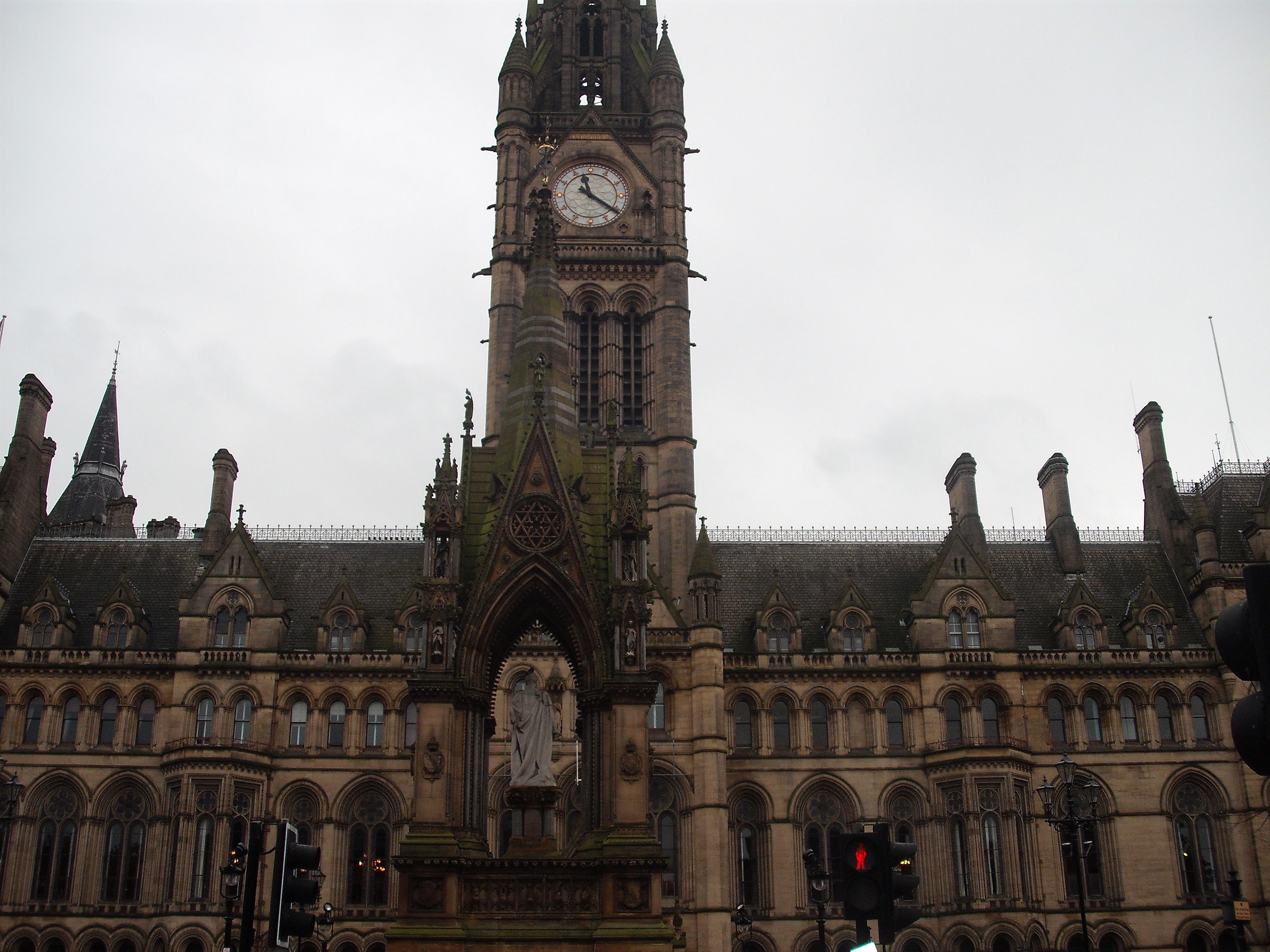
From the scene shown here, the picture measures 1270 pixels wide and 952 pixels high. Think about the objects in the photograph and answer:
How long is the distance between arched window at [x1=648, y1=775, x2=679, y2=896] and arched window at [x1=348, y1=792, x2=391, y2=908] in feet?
31.2

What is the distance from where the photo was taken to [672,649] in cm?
4538

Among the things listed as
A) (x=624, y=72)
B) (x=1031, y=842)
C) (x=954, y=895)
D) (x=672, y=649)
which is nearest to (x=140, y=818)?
(x=672, y=649)

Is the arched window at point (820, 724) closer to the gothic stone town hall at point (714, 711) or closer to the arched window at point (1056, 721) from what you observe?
the gothic stone town hall at point (714, 711)

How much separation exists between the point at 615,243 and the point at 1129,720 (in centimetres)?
2893

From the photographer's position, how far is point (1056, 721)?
4738 cm

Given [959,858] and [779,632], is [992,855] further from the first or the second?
[779,632]

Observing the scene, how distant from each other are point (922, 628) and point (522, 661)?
15081 millimetres

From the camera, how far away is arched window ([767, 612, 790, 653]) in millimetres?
48531

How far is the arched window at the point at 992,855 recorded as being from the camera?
43562 millimetres

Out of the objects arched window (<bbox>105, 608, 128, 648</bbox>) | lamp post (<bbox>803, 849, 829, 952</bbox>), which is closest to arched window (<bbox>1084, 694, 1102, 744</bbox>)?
lamp post (<bbox>803, 849, 829, 952</bbox>)

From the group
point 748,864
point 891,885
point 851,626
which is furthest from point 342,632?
point 891,885

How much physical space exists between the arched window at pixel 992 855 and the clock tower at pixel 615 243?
1417 cm

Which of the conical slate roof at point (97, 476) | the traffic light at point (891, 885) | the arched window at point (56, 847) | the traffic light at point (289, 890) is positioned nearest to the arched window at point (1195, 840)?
the arched window at point (56, 847)

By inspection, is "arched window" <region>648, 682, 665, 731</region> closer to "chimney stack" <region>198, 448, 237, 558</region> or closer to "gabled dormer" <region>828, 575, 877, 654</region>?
"gabled dormer" <region>828, 575, 877, 654</region>
